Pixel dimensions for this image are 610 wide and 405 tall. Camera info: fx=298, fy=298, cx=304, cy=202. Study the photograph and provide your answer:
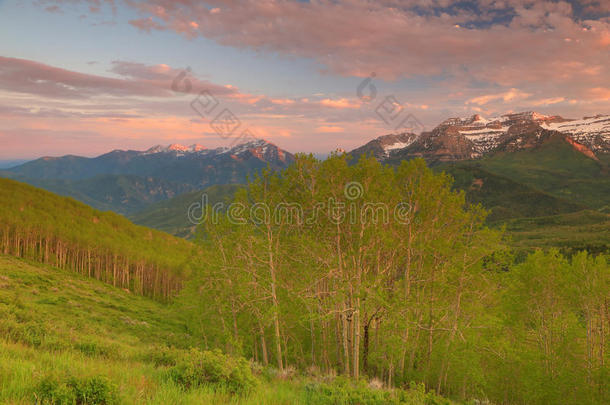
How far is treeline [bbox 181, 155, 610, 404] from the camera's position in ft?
69.7

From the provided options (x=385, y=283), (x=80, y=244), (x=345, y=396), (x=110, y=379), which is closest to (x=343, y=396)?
(x=345, y=396)

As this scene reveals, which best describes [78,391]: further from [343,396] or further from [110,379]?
[343,396]

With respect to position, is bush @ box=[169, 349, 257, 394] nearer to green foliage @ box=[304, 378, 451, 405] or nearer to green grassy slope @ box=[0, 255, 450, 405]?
green grassy slope @ box=[0, 255, 450, 405]

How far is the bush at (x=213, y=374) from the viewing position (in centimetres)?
952

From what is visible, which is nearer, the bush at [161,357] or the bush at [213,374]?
the bush at [213,374]

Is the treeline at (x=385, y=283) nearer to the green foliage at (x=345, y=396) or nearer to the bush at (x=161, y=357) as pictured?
the green foliage at (x=345, y=396)

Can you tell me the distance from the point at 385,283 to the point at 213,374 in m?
16.0

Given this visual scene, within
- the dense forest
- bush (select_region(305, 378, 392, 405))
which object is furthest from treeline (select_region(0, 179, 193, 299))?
bush (select_region(305, 378, 392, 405))

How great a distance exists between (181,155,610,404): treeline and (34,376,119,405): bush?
13.3 m

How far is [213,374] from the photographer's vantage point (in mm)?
10125

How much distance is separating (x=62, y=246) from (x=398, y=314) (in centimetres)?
10224

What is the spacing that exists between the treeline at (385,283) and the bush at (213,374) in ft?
29.8

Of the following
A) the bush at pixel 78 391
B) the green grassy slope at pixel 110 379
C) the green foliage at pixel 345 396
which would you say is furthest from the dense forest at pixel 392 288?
Answer: the bush at pixel 78 391

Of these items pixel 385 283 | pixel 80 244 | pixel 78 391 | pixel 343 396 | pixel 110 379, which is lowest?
pixel 80 244
